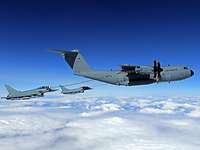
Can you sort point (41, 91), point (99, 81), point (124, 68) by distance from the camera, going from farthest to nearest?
point (41, 91) < point (99, 81) < point (124, 68)

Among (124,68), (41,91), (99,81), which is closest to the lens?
(124,68)

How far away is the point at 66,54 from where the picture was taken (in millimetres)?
44375

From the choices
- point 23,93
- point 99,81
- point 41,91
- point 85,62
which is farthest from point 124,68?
point 23,93

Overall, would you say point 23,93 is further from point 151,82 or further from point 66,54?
point 151,82

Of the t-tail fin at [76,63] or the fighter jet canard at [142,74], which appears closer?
the fighter jet canard at [142,74]

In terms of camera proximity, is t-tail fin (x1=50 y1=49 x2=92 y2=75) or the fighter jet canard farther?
t-tail fin (x1=50 y1=49 x2=92 y2=75)

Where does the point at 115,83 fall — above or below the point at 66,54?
below

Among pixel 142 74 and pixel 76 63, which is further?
pixel 76 63

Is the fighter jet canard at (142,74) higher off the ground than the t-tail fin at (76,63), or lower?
lower

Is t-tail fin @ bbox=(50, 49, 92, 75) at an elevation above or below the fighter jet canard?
above

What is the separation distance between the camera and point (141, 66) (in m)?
39.5

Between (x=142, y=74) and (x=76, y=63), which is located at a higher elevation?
(x=76, y=63)

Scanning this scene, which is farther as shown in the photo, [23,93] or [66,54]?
[23,93]

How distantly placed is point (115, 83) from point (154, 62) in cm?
544
